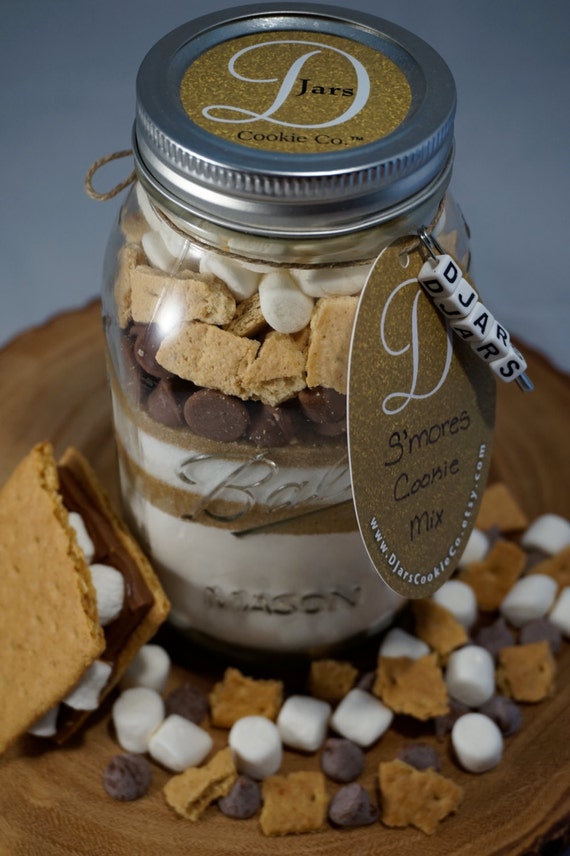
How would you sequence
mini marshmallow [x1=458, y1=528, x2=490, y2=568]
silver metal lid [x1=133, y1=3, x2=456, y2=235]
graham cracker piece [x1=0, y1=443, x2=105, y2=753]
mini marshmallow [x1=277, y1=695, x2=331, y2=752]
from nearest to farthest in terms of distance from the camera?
1. silver metal lid [x1=133, y1=3, x2=456, y2=235]
2. graham cracker piece [x1=0, y1=443, x2=105, y2=753]
3. mini marshmallow [x1=277, y1=695, x2=331, y2=752]
4. mini marshmallow [x1=458, y1=528, x2=490, y2=568]

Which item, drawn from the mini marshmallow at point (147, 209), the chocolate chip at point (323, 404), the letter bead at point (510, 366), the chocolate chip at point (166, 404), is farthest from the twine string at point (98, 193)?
the letter bead at point (510, 366)

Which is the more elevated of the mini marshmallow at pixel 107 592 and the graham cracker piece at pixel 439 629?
the mini marshmallow at pixel 107 592

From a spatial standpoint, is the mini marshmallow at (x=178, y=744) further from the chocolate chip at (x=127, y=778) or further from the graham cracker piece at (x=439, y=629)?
the graham cracker piece at (x=439, y=629)

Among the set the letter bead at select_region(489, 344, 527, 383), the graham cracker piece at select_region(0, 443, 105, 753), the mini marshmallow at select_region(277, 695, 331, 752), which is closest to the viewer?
the letter bead at select_region(489, 344, 527, 383)

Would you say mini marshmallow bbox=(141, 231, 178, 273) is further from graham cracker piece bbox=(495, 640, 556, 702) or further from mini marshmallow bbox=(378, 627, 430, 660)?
graham cracker piece bbox=(495, 640, 556, 702)

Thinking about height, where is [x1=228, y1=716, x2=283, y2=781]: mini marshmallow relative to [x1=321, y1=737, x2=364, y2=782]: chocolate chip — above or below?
above

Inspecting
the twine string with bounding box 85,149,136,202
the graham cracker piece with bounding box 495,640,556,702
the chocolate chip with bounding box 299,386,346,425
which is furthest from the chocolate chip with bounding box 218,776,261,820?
the twine string with bounding box 85,149,136,202
